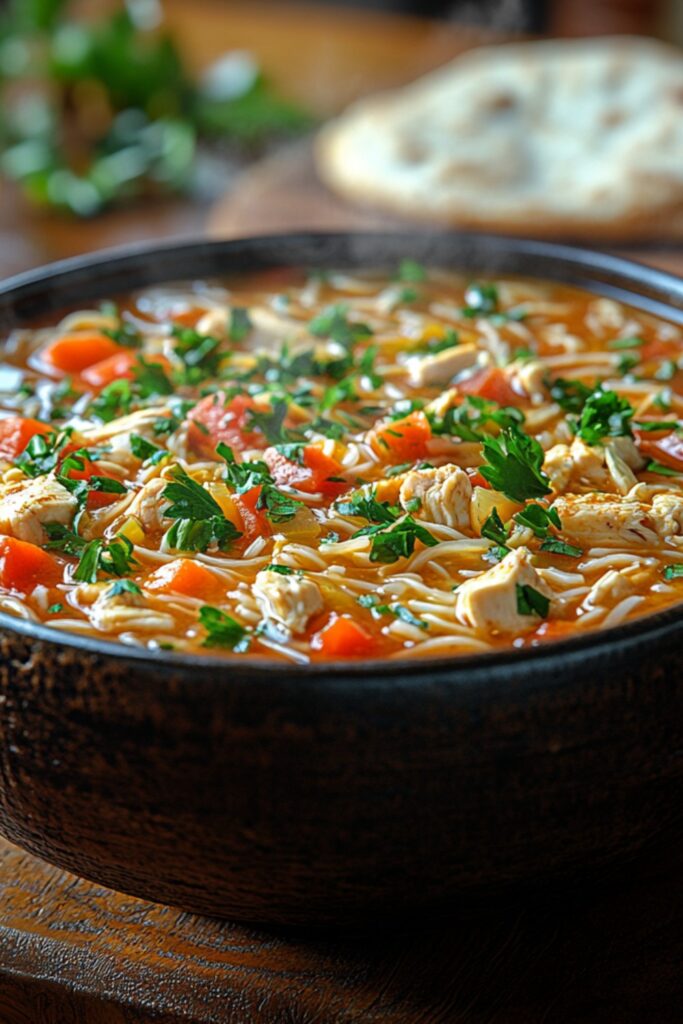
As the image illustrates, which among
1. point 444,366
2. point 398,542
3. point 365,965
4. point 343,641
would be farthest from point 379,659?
point 444,366

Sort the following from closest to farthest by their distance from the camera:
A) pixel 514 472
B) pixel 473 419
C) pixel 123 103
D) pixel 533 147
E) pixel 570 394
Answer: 1. pixel 514 472
2. pixel 473 419
3. pixel 570 394
4. pixel 533 147
5. pixel 123 103

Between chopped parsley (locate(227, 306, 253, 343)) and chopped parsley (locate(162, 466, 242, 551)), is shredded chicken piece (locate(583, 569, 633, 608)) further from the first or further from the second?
chopped parsley (locate(227, 306, 253, 343))

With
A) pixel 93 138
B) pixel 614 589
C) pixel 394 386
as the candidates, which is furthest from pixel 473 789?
pixel 93 138

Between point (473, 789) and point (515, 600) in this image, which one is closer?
point (473, 789)

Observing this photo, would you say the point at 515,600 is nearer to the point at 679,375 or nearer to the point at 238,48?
the point at 679,375

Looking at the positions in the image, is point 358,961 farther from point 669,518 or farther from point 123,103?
point 123,103

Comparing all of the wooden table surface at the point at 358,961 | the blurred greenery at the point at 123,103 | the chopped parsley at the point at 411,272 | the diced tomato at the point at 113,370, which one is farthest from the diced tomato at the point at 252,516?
the blurred greenery at the point at 123,103
